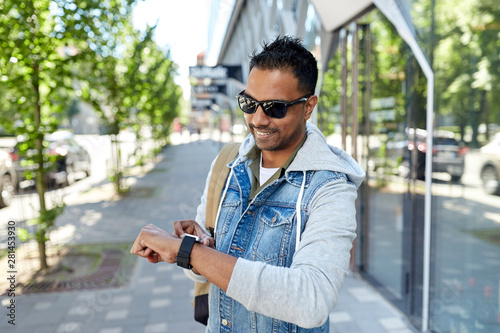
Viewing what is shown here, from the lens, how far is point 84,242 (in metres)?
6.85

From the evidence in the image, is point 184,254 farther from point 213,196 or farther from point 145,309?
point 145,309

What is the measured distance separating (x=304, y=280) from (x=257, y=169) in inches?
24.9

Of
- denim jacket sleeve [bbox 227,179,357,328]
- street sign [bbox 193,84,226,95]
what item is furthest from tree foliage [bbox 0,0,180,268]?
street sign [bbox 193,84,226,95]

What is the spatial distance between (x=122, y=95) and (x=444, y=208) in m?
8.54

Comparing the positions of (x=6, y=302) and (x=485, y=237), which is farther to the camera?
(x=6, y=302)

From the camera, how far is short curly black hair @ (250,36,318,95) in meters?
1.38

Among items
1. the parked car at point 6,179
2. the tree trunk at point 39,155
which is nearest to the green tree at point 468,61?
the tree trunk at point 39,155

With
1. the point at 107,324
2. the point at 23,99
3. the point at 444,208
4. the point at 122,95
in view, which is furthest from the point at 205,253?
the point at 122,95

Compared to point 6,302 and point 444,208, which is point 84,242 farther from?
point 444,208

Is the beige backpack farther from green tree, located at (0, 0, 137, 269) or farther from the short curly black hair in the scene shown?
green tree, located at (0, 0, 137, 269)

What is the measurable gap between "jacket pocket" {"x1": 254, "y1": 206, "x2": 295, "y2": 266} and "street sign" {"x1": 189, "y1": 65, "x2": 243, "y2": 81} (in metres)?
9.35

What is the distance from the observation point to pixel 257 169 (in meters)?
1.64

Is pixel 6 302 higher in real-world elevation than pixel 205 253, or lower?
lower

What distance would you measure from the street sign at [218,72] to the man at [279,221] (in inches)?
362
